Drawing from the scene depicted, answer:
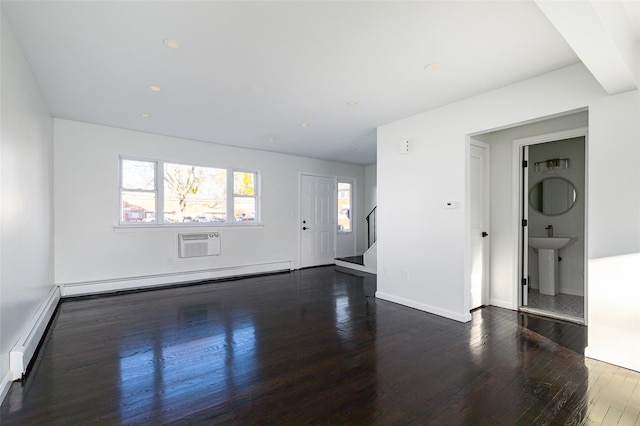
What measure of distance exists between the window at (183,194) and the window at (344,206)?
229cm

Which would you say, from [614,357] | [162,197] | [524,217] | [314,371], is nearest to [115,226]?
[162,197]

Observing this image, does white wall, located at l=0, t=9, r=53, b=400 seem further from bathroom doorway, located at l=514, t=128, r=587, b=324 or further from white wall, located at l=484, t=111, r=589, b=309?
bathroom doorway, located at l=514, t=128, r=587, b=324

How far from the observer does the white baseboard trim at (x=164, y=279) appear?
4.50 meters

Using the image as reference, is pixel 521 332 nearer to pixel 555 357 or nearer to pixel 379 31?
pixel 555 357

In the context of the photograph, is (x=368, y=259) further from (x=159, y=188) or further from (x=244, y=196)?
(x=159, y=188)

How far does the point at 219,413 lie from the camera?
189 centimetres

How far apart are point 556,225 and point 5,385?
652cm

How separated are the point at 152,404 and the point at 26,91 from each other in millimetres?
2904

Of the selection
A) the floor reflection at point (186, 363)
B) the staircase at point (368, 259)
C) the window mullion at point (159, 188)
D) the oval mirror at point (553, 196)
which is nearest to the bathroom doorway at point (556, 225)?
the oval mirror at point (553, 196)

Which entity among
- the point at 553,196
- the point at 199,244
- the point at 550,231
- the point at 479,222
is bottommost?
the point at 199,244

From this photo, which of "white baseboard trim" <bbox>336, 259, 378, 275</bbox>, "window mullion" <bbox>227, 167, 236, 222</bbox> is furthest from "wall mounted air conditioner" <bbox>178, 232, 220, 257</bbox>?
"white baseboard trim" <bbox>336, 259, 378, 275</bbox>

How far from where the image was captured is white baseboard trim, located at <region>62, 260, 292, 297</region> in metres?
Result: 4.50

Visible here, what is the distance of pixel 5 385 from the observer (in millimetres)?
2064

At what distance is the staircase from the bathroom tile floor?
247cm
